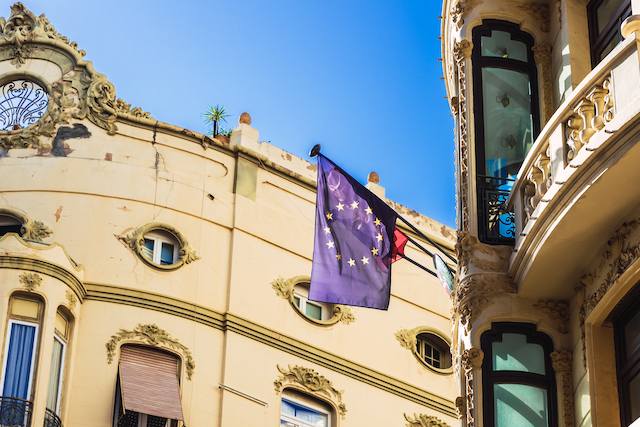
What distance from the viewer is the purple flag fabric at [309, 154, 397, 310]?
56.6 ft

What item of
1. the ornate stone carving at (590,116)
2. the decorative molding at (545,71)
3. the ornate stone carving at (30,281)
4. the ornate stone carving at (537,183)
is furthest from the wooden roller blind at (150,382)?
the ornate stone carving at (590,116)

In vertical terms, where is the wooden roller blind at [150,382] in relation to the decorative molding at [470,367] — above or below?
above

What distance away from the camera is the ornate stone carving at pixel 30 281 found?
2444 cm

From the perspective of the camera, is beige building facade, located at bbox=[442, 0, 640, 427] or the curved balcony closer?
the curved balcony

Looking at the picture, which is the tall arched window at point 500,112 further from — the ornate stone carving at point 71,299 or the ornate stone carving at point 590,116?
the ornate stone carving at point 71,299

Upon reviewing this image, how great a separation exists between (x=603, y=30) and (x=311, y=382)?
1516 centimetres

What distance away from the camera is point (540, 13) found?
16.2m

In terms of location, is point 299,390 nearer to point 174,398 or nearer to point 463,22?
point 174,398

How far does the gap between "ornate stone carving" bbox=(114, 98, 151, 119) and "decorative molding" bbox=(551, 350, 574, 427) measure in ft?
57.9

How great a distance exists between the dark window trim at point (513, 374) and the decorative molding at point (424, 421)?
1601cm

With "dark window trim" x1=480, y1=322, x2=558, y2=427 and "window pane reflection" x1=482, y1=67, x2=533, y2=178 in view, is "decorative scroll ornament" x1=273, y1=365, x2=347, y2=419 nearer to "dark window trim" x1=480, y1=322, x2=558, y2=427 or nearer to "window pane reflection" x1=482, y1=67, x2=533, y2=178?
"window pane reflection" x1=482, y1=67, x2=533, y2=178

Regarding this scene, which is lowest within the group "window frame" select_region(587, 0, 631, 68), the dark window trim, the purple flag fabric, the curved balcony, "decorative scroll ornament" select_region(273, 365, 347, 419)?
the dark window trim

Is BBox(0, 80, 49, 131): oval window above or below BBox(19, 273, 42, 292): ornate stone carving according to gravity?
above

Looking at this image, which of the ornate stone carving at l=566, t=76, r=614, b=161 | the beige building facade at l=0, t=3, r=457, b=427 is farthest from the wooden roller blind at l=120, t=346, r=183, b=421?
the ornate stone carving at l=566, t=76, r=614, b=161
